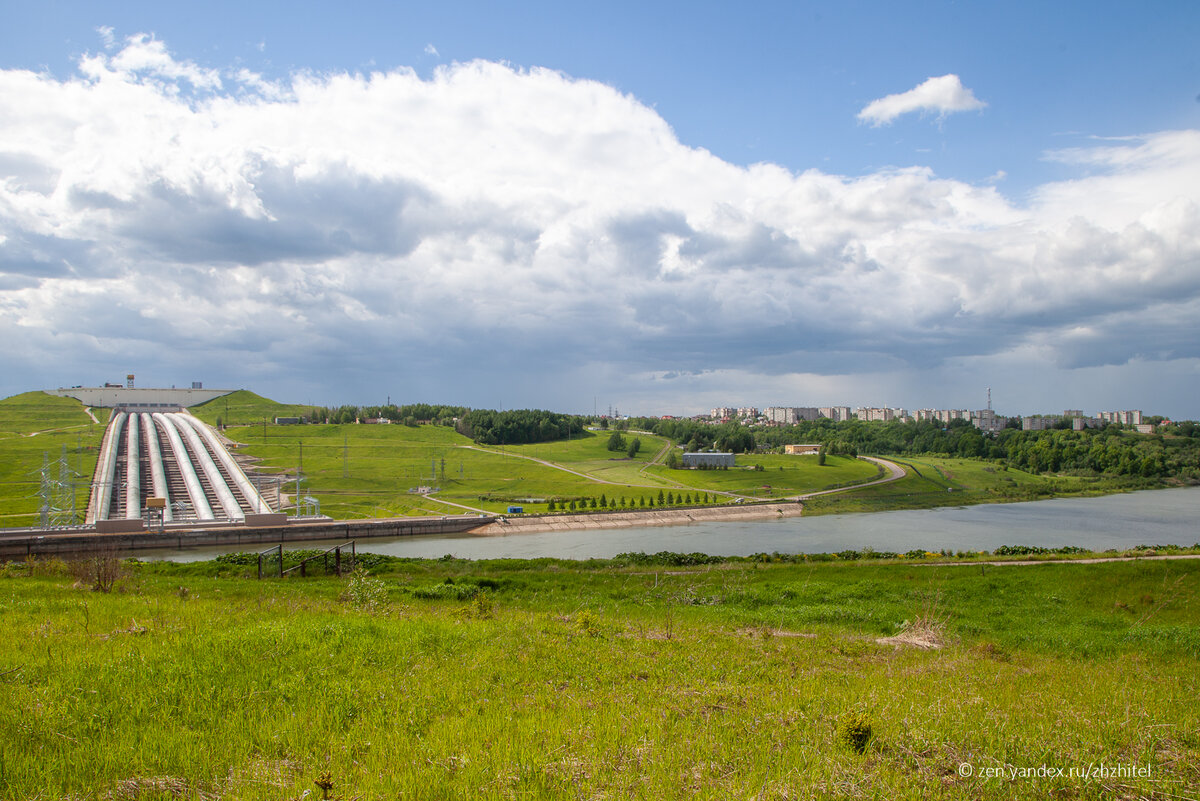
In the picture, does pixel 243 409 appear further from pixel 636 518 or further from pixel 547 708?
pixel 547 708

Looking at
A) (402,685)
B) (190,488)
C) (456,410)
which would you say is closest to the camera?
(402,685)

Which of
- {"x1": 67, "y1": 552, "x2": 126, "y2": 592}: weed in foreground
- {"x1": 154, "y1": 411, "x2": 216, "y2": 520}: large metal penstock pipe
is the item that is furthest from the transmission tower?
{"x1": 67, "y1": 552, "x2": 126, "y2": 592}: weed in foreground

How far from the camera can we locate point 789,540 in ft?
201

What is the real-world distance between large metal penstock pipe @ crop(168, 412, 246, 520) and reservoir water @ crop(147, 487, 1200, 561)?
11760mm

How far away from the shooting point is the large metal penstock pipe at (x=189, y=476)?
216 ft

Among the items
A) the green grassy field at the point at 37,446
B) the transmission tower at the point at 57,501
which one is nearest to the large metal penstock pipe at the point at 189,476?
the green grassy field at the point at 37,446

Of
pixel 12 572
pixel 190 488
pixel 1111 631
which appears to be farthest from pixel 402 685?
pixel 190 488

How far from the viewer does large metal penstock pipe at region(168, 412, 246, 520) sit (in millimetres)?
67394

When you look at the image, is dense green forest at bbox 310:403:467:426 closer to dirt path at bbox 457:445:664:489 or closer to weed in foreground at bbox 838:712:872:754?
dirt path at bbox 457:445:664:489

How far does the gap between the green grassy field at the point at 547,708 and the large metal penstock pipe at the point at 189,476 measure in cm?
6177

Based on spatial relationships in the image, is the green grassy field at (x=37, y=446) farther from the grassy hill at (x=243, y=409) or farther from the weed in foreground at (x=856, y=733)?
the weed in foreground at (x=856, y=733)

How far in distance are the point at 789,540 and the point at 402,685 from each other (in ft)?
196

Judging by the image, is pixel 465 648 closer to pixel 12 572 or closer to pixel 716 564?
pixel 12 572

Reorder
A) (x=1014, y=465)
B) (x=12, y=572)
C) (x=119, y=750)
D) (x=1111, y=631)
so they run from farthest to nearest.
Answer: (x=1014, y=465), (x=12, y=572), (x=1111, y=631), (x=119, y=750)
